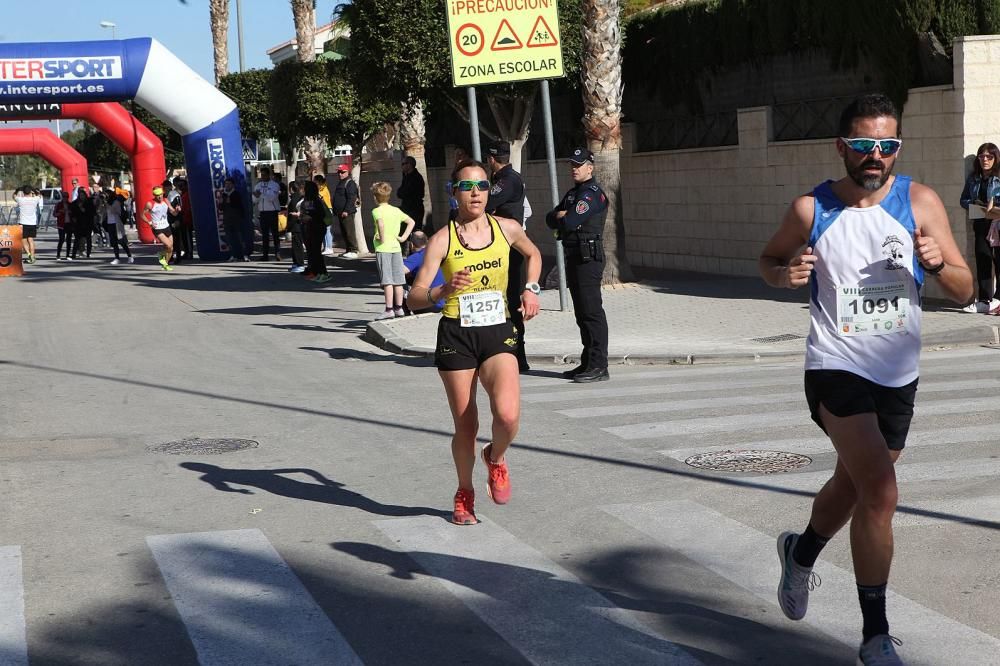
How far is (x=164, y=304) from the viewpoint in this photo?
21156 mm

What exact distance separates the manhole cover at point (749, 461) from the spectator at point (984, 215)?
676cm

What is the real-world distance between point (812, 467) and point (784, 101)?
12.4 meters

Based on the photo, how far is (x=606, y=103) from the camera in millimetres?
19469

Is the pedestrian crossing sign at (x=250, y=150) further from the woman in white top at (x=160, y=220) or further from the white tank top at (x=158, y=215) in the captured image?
→ the white tank top at (x=158, y=215)

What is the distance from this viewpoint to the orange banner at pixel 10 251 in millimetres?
29000

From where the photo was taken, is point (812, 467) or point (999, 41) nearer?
point (812, 467)

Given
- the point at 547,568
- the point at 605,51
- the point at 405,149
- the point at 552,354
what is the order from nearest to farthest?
the point at 547,568, the point at 552,354, the point at 605,51, the point at 405,149

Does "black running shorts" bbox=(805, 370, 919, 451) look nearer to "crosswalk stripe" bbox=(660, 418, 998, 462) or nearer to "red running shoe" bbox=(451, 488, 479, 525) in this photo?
"red running shoe" bbox=(451, 488, 479, 525)

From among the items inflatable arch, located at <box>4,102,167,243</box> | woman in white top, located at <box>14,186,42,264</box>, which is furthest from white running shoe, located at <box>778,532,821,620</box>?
inflatable arch, located at <box>4,102,167,243</box>

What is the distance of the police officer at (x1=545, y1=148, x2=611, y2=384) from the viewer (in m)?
11.7

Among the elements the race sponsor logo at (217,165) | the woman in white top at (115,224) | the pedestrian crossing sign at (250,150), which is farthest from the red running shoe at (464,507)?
the pedestrian crossing sign at (250,150)

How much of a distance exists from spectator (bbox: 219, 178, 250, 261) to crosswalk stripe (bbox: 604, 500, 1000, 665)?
963 inches

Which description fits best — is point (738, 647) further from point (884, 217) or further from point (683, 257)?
point (683, 257)

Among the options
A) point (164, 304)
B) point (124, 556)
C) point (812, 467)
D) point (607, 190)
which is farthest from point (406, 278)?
point (124, 556)
